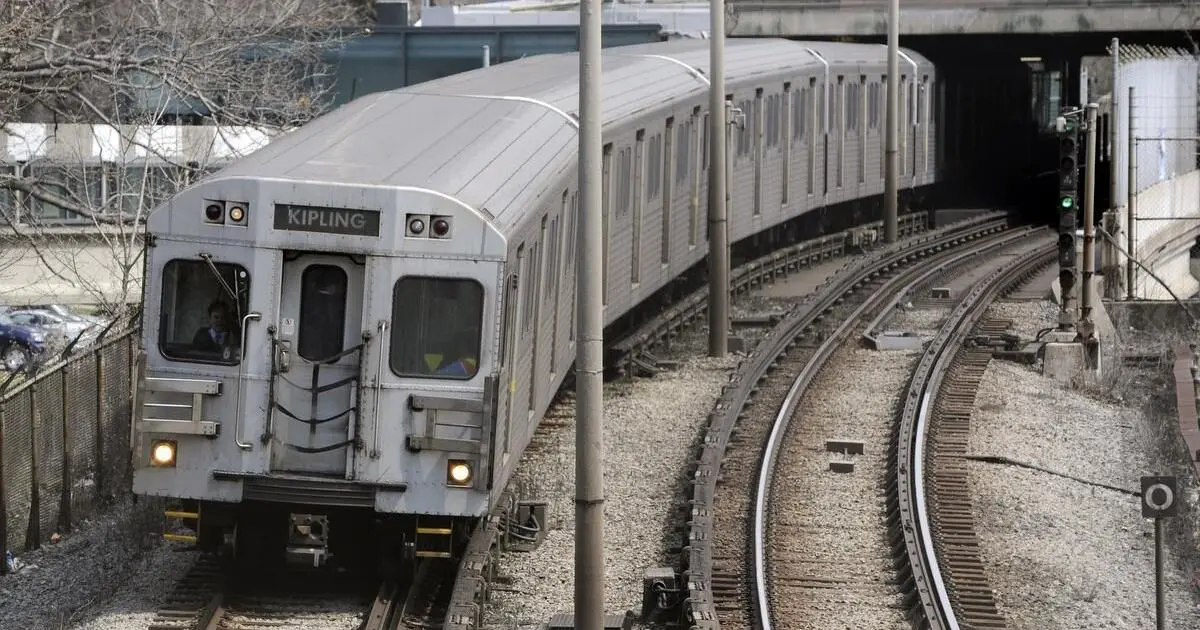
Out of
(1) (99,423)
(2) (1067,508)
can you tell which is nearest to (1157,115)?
(2) (1067,508)

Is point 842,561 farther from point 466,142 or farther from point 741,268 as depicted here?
point 741,268

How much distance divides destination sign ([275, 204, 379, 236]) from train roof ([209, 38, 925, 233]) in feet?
0.67

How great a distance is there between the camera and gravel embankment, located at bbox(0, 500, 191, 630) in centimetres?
1174

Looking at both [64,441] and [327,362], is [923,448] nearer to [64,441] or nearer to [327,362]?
[327,362]

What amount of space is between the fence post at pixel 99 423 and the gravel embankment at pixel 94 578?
3.64ft

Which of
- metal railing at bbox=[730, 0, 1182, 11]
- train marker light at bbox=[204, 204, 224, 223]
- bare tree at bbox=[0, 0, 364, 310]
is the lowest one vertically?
train marker light at bbox=[204, 204, 224, 223]

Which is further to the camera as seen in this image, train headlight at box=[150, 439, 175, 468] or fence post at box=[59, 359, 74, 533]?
fence post at box=[59, 359, 74, 533]

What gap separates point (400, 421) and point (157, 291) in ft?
6.04

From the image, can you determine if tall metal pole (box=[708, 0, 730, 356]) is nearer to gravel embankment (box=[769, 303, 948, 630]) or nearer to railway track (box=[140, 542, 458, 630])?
gravel embankment (box=[769, 303, 948, 630])

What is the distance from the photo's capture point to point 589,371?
11039 mm

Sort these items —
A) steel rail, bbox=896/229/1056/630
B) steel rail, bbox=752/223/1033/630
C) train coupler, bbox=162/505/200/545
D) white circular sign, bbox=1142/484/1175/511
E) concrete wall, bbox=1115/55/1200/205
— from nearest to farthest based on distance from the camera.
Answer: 1. white circular sign, bbox=1142/484/1175/511
2. train coupler, bbox=162/505/200/545
3. steel rail, bbox=896/229/1056/630
4. steel rail, bbox=752/223/1033/630
5. concrete wall, bbox=1115/55/1200/205

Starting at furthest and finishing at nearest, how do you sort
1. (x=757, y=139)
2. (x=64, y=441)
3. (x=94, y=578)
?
(x=757, y=139)
(x=64, y=441)
(x=94, y=578)

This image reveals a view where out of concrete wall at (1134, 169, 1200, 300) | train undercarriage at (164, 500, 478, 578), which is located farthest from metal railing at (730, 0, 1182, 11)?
train undercarriage at (164, 500, 478, 578)

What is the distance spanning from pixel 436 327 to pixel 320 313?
0.75m
